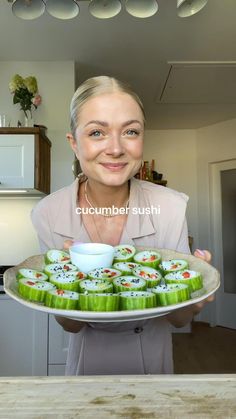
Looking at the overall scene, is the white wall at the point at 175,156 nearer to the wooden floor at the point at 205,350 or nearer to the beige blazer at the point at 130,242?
the wooden floor at the point at 205,350

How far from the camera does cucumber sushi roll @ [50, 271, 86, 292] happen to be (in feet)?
2.01

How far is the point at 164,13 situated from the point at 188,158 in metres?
2.58

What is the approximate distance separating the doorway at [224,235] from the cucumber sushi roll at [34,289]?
143 inches

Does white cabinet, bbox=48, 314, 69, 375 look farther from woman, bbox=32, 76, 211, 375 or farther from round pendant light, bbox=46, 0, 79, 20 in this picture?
round pendant light, bbox=46, 0, 79, 20

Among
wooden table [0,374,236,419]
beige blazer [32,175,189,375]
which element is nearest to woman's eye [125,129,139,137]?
beige blazer [32,175,189,375]

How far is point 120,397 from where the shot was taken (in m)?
0.43

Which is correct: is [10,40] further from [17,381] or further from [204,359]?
[204,359]

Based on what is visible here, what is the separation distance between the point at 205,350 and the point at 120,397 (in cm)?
313

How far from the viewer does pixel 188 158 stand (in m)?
4.33

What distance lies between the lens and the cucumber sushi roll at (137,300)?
0.54m

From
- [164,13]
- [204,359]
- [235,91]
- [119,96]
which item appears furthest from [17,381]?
[235,91]

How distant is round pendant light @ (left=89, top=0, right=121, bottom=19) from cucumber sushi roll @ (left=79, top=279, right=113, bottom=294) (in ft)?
4.54

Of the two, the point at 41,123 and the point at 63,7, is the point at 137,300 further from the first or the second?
the point at 41,123

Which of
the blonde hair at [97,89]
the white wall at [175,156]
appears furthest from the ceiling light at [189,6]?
the white wall at [175,156]
